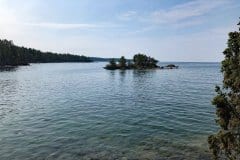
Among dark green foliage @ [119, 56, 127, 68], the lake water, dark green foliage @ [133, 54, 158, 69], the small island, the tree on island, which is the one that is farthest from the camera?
dark green foliage @ [133, 54, 158, 69]

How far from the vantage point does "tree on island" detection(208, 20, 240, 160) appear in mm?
15266

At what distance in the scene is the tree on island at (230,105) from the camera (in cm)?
1527

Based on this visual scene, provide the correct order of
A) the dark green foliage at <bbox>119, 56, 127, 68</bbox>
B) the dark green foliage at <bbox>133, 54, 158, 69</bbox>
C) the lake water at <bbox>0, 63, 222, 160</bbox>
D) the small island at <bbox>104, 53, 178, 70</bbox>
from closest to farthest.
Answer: the lake water at <bbox>0, 63, 222, 160</bbox> → the dark green foliage at <bbox>119, 56, 127, 68</bbox> → the small island at <bbox>104, 53, 178, 70</bbox> → the dark green foliage at <bbox>133, 54, 158, 69</bbox>

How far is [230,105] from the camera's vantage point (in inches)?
621

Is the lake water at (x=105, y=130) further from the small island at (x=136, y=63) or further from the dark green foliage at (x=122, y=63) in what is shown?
the small island at (x=136, y=63)

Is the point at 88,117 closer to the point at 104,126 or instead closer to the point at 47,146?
the point at 104,126

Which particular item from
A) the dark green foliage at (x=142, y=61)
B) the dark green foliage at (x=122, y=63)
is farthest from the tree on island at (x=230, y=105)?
the dark green foliage at (x=142, y=61)

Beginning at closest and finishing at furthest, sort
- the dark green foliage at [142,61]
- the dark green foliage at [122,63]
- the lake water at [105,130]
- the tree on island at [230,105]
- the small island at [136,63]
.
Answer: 1. the tree on island at [230,105]
2. the lake water at [105,130]
3. the dark green foliage at [122,63]
4. the small island at [136,63]
5. the dark green foliage at [142,61]

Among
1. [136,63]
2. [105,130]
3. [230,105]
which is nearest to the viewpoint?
[230,105]

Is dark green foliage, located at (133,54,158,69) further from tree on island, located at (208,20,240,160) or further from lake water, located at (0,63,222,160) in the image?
tree on island, located at (208,20,240,160)

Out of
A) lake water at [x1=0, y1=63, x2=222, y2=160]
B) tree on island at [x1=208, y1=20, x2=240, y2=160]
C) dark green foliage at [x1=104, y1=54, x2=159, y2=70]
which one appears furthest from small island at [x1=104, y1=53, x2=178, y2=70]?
tree on island at [x1=208, y1=20, x2=240, y2=160]

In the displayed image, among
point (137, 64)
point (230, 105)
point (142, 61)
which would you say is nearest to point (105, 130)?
point (230, 105)

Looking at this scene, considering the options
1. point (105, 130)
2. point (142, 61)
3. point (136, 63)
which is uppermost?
point (142, 61)

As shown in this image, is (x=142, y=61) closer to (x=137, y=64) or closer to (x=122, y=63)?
(x=137, y=64)
